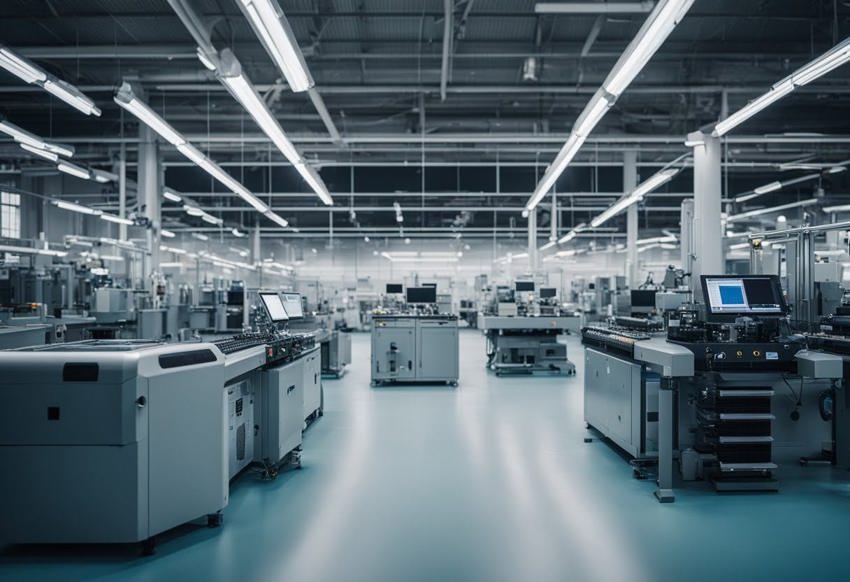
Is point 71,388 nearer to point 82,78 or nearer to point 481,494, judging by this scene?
point 481,494

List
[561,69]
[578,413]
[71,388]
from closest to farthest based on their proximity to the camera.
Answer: [71,388] → [578,413] → [561,69]

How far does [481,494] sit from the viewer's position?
2842 mm

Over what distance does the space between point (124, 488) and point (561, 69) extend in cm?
664

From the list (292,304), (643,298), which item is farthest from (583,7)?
(292,304)

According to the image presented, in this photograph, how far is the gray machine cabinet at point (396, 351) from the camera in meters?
6.28

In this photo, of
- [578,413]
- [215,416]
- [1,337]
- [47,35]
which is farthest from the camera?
[47,35]

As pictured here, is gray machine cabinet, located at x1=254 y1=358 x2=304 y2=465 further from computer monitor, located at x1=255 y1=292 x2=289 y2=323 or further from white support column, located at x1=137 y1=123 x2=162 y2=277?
white support column, located at x1=137 y1=123 x2=162 y2=277

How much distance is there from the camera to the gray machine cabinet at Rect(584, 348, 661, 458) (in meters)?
3.14

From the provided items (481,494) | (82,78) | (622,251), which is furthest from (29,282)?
(622,251)

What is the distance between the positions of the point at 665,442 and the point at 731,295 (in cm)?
102

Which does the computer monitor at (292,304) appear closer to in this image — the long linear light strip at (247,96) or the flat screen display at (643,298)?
the long linear light strip at (247,96)

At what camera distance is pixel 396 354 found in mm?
6305

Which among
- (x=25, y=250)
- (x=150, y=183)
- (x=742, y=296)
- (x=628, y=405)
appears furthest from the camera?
(x=150, y=183)

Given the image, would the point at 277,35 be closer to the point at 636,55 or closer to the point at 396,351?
the point at 636,55
